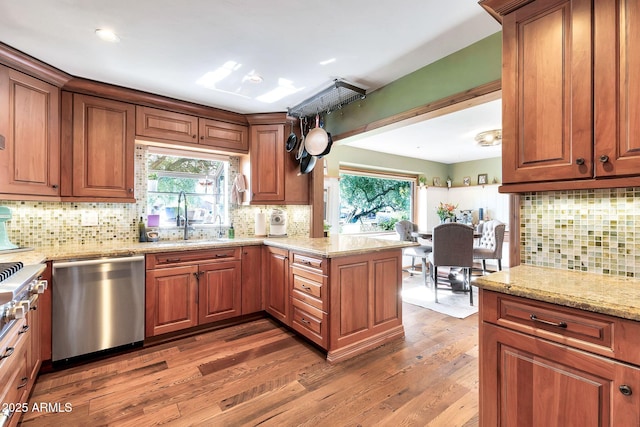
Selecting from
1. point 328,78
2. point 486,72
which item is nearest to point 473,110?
point 486,72

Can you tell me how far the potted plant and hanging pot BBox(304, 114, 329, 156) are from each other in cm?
172

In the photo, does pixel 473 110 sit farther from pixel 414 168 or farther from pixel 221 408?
pixel 221 408

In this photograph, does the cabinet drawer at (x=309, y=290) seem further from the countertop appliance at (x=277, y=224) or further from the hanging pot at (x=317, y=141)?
the hanging pot at (x=317, y=141)

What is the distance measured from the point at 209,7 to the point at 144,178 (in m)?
2.09

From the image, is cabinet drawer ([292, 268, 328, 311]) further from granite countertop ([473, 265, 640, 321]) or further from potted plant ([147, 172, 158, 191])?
potted plant ([147, 172, 158, 191])

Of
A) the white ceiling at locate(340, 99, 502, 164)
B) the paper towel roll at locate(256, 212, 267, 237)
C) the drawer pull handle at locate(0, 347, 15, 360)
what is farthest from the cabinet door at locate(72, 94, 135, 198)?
the white ceiling at locate(340, 99, 502, 164)

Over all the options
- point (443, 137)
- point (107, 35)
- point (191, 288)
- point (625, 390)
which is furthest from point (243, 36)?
point (443, 137)

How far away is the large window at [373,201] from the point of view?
570 cm

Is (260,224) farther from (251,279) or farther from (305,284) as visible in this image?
(305,284)

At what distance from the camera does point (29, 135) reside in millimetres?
2295

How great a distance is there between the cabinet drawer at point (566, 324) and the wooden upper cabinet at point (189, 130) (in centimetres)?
299

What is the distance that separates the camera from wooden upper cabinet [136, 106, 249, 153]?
2.94 meters

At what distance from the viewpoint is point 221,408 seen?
183 cm

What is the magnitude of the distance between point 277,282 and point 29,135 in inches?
93.7
